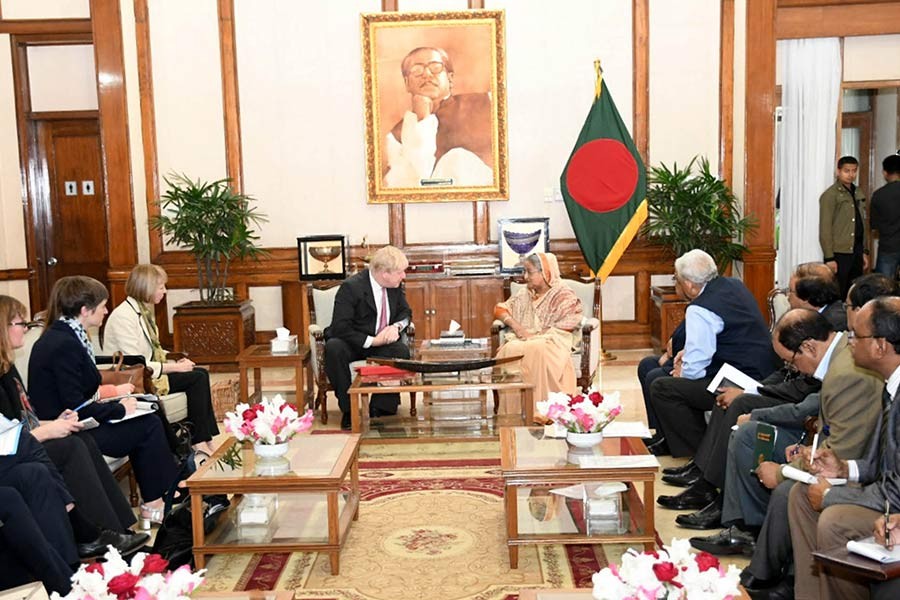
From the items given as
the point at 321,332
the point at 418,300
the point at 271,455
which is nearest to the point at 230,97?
A: the point at 418,300

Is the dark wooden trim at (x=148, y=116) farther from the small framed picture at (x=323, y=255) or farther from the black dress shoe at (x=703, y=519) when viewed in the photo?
the black dress shoe at (x=703, y=519)

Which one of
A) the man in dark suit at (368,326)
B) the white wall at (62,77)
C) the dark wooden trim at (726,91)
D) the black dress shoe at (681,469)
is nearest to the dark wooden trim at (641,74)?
the dark wooden trim at (726,91)

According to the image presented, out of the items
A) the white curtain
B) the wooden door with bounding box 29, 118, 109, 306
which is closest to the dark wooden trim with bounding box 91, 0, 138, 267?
the wooden door with bounding box 29, 118, 109, 306

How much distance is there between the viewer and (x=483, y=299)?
9188 millimetres

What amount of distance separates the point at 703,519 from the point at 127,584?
3.00 metres

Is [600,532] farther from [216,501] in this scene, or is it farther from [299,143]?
[299,143]

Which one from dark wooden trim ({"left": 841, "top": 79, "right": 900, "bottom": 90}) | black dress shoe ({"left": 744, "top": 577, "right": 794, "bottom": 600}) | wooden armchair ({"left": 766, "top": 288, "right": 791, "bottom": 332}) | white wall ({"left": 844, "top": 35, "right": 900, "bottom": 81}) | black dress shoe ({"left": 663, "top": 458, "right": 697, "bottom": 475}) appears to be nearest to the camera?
black dress shoe ({"left": 744, "top": 577, "right": 794, "bottom": 600})

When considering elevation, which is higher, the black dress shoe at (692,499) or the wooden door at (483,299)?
the wooden door at (483,299)

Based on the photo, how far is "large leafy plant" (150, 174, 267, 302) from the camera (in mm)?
8953

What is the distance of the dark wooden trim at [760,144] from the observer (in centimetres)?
907

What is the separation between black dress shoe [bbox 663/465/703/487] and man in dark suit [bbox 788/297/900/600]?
5.93 feet

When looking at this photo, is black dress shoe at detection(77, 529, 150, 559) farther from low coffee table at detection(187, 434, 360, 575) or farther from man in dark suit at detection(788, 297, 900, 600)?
man in dark suit at detection(788, 297, 900, 600)

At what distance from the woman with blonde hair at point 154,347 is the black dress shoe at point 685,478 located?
2.69 m

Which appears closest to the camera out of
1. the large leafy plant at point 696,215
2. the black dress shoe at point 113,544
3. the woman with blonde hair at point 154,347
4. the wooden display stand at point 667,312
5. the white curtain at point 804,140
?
the black dress shoe at point 113,544
